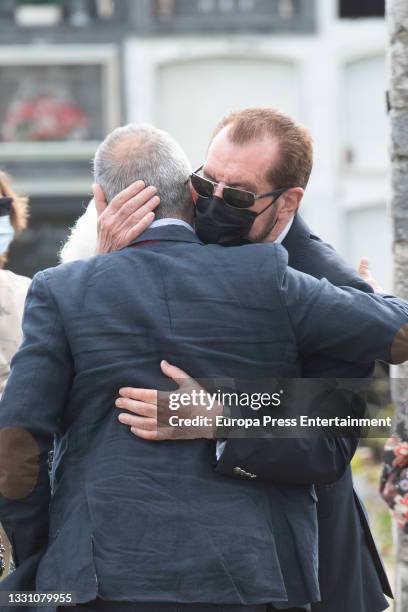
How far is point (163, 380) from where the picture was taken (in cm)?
256

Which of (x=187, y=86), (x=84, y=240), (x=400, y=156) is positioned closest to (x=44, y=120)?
(x=187, y=86)

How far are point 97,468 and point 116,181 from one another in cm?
67

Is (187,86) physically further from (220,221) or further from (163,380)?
(163,380)

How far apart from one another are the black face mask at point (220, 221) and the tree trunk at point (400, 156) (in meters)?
1.09

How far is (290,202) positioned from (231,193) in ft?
0.54

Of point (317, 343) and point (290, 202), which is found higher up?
point (290, 202)

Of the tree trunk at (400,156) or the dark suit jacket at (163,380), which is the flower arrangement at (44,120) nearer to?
the tree trunk at (400,156)

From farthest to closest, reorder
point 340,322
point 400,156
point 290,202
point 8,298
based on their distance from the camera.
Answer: point 400,156 → point 8,298 → point 290,202 → point 340,322

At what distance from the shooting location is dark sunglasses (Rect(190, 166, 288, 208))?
108 inches

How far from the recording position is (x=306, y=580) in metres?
2.56

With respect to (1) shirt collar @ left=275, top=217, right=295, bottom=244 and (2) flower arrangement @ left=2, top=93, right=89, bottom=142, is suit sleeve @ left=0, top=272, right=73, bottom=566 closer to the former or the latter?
(1) shirt collar @ left=275, top=217, right=295, bottom=244

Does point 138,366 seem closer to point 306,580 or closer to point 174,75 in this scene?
point 306,580

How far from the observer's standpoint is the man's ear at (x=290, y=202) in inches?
112

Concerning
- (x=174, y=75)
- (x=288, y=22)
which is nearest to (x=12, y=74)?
(x=174, y=75)
